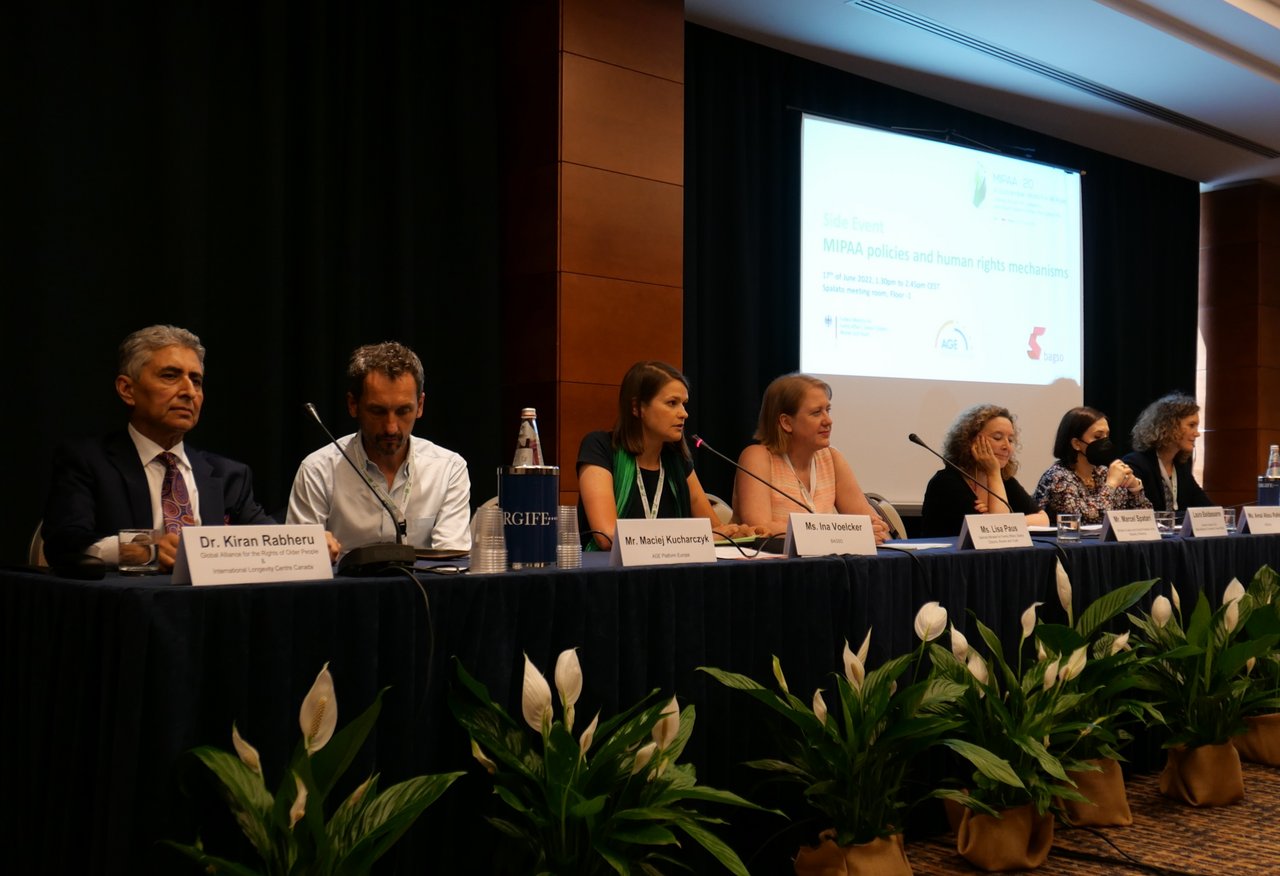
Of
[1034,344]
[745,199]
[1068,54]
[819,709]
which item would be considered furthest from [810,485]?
[1034,344]

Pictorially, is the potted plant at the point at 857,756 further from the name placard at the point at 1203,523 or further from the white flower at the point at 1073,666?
the name placard at the point at 1203,523

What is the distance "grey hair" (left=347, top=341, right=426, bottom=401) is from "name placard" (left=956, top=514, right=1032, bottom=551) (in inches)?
47.6

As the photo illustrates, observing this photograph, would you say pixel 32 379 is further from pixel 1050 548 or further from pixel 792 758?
pixel 1050 548

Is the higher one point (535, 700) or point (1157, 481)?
point (1157, 481)

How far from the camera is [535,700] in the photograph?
62.9 inches

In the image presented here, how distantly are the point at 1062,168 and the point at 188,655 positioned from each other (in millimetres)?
6257

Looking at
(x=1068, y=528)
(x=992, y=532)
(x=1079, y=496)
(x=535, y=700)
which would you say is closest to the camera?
(x=535, y=700)

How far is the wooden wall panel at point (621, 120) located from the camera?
4328mm

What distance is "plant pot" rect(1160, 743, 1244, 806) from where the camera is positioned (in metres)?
2.60

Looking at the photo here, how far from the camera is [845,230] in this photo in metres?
5.59

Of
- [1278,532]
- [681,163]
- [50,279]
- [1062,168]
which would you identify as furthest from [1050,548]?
[1062,168]

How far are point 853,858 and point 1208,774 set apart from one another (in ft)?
3.75

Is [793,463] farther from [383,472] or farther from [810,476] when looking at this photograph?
[383,472]

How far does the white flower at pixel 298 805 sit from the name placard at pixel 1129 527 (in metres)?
2.15
